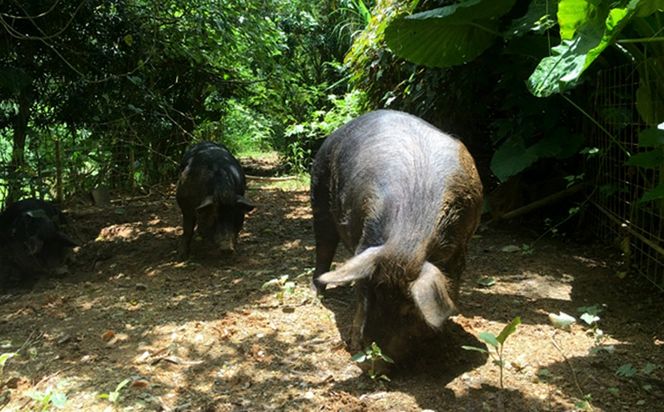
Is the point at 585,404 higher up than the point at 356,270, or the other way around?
the point at 356,270

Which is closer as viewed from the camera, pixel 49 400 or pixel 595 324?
pixel 49 400

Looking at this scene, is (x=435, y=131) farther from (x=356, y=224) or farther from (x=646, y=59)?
(x=646, y=59)

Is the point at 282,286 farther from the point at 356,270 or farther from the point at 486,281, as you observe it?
the point at 356,270

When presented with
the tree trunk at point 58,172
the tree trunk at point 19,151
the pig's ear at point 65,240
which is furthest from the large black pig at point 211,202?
the tree trunk at point 58,172

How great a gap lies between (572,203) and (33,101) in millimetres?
7381

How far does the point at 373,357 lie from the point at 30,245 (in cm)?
549

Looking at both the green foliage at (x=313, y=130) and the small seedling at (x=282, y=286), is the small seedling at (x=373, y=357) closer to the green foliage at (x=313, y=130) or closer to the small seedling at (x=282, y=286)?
the small seedling at (x=282, y=286)

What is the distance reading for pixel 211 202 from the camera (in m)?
6.98

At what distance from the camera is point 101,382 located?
146 inches

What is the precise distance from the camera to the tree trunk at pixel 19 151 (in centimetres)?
857

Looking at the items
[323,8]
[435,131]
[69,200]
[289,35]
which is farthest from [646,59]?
[323,8]

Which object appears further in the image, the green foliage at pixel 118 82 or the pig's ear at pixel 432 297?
the green foliage at pixel 118 82

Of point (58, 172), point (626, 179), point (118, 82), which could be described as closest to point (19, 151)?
point (58, 172)

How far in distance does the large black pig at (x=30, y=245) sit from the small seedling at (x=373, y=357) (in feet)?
16.6
